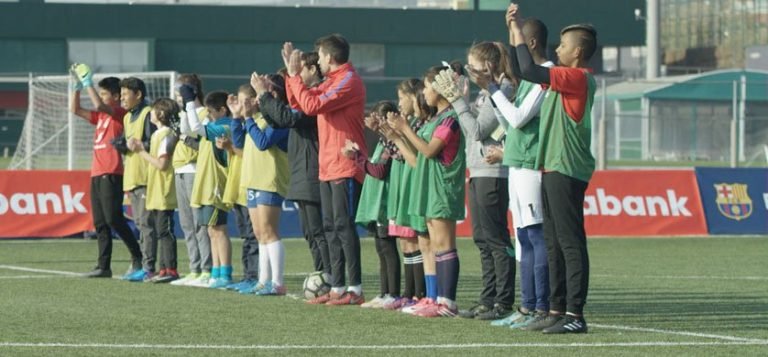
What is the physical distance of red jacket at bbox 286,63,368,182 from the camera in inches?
455

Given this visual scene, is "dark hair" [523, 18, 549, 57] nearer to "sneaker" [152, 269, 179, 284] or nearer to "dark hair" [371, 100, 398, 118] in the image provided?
"dark hair" [371, 100, 398, 118]

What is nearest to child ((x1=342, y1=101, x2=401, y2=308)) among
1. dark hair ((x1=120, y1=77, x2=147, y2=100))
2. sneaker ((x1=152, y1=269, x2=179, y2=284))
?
sneaker ((x1=152, y1=269, x2=179, y2=284))

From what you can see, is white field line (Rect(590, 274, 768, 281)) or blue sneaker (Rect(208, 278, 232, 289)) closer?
blue sneaker (Rect(208, 278, 232, 289))

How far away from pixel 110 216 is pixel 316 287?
3446mm

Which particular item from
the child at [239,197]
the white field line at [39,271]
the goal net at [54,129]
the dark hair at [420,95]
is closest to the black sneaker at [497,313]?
the dark hair at [420,95]

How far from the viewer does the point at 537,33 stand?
32.6 feet

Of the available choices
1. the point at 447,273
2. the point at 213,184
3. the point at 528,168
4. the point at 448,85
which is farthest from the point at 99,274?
the point at 528,168

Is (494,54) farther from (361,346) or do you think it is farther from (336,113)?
(361,346)

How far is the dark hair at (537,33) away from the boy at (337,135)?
2.11 meters

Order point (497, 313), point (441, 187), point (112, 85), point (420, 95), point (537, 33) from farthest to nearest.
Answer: point (112, 85) → point (420, 95) → point (441, 187) → point (497, 313) → point (537, 33)

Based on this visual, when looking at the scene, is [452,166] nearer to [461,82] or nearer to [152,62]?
[461,82]

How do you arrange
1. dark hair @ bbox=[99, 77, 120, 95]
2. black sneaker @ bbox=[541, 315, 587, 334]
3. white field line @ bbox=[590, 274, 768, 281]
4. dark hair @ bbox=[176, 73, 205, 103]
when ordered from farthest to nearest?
dark hair @ bbox=[99, 77, 120, 95] → white field line @ bbox=[590, 274, 768, 281] → dark hair @ bbox=[176, 73, 205, 103] → black sneaker @ bbox=[541, 315, 587, 334]

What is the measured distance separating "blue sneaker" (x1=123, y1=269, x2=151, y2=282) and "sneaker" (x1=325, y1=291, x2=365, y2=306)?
125 inches

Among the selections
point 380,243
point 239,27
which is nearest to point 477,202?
point 380,243
